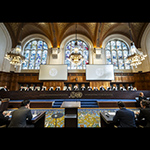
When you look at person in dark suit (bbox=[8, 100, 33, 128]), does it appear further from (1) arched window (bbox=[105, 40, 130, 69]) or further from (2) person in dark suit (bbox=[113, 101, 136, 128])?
(1) arched window (bbox=[105, 40, 130, 69])

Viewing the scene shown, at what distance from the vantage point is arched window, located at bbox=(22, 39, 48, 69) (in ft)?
32.9

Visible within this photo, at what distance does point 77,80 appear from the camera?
929cm

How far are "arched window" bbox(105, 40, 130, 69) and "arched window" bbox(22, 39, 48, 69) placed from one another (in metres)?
8.42

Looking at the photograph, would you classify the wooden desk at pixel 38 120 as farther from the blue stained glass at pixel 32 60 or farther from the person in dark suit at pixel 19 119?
the blue stained glass at pixel 32 60

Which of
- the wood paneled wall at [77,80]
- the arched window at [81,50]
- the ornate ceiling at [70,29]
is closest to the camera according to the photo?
the wood paneled wall at [77,80]

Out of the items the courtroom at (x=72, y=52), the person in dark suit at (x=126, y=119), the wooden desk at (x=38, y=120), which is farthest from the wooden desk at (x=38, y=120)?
the courtroom at (x=72, y=52)

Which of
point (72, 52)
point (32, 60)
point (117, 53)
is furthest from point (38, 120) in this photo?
point (117, 53)

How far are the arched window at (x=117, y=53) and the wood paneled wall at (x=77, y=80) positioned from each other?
1.42 metres

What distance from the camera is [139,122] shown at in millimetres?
1732

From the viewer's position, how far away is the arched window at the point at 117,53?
1007cm

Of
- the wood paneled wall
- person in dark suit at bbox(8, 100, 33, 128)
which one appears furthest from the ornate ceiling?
person in dark suit at bbox(8, 100, 33, 128)

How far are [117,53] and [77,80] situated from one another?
6.49 meters
